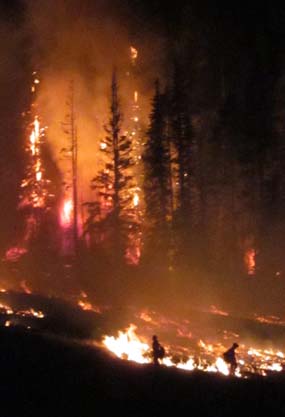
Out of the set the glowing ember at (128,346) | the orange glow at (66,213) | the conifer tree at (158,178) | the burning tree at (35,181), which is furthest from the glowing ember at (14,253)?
the glowing ember at (128,346)

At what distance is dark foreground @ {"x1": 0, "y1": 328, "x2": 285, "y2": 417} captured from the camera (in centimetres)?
Answer: 1638

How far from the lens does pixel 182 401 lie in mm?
17969

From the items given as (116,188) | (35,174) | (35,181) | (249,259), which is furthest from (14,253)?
(249,259)

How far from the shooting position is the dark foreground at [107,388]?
53.7 feet

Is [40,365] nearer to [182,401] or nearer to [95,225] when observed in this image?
[182,401]

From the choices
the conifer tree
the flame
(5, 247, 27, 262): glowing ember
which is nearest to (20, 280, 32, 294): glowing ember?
(5, 247, 27, 262): glowing ember

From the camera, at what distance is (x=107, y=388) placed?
18.2 m

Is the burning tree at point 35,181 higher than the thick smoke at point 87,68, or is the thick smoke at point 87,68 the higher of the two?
the thick smoke at point 87,68

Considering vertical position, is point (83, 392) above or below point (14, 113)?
below

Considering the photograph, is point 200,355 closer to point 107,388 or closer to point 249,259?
point 107,388

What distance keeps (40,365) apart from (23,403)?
3543 mm

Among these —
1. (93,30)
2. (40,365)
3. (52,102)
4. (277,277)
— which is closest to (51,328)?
(40,365)

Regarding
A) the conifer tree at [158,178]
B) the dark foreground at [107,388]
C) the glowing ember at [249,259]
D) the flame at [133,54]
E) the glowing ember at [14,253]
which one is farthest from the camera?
the flame at [133,54]

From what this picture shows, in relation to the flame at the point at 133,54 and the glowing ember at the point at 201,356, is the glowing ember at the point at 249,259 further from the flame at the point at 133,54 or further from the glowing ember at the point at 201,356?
the flame at the point at 133,54
